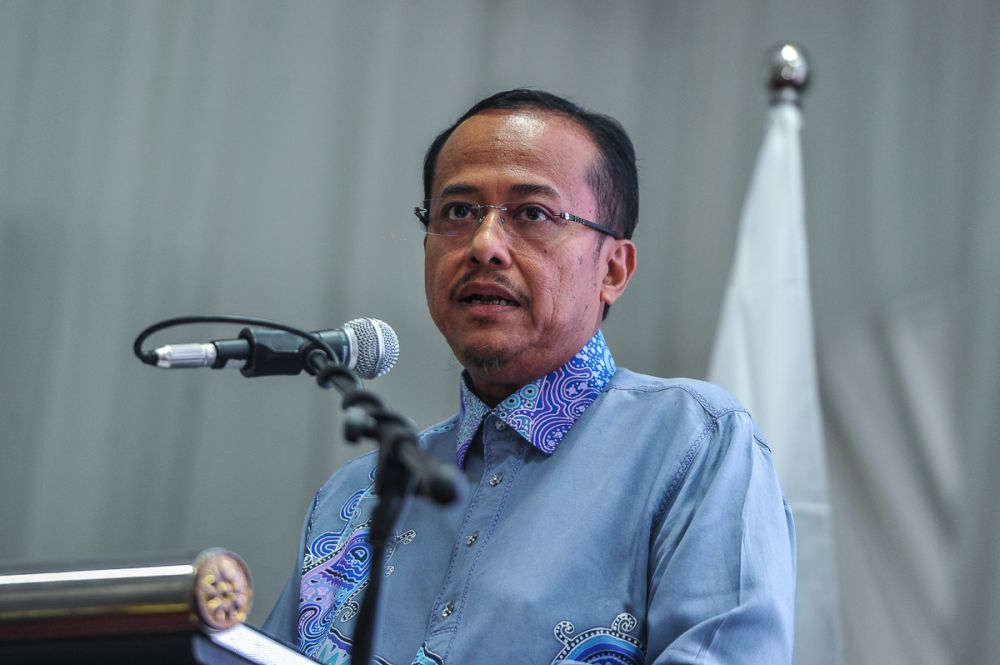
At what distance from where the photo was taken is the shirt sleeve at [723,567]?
3.87ft

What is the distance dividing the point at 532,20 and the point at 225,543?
1837mm

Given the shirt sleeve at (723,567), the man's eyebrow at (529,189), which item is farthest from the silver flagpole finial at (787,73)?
the shirt sleeve at (723,567)

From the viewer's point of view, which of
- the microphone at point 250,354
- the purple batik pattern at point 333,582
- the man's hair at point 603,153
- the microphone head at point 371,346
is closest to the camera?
the microphone at point 250,354

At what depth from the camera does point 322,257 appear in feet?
9.61

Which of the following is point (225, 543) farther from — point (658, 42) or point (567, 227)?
point (658, 42)

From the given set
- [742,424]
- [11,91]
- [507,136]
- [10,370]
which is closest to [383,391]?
[10,370]

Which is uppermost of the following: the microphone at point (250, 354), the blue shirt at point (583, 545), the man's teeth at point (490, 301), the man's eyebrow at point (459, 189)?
the man's eyebrow at point (459, 189)

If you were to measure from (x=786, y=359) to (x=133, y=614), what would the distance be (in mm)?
1887

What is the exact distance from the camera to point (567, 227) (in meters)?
1.69

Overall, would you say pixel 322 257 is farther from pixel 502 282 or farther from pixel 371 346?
pixel 371 346

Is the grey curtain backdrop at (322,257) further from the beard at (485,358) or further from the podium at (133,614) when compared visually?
the podium at (133,614)

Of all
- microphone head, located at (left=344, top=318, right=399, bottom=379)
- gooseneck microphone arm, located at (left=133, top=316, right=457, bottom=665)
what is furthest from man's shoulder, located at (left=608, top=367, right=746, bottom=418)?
gooseneck microphone arm, located at (left=133, top=316, right=457, bottom=665)

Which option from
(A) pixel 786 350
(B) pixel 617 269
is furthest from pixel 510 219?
(A) pixel 786 350

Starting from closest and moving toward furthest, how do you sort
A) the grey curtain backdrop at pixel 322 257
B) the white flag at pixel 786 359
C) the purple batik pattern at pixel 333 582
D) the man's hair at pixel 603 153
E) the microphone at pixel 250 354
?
the microphone at pixel 250 354
the purple batik pattern at pixel 333 582
the man's hair at pixel 603 153
the white flag at pixel 786 359
the grey curtain backdrop at pixel 322 257
